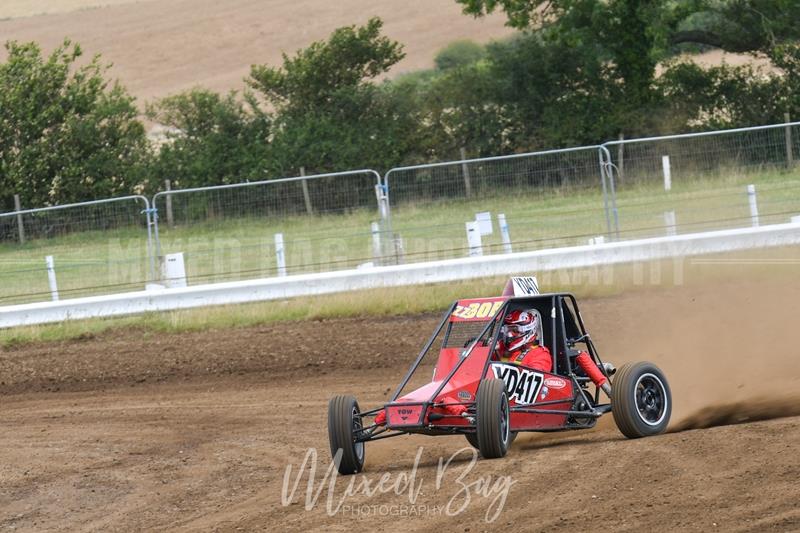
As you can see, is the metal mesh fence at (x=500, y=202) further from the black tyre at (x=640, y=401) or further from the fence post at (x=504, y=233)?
the black tyre at (x=640, y=401)

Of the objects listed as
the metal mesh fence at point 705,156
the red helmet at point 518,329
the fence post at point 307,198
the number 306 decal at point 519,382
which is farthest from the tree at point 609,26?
the number 306 decal at point 519,382

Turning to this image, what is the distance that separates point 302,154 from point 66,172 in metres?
6.84

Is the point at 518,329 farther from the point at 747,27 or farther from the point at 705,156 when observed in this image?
the point at 747,27

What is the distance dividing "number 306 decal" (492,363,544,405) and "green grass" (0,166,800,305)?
9.46 meters

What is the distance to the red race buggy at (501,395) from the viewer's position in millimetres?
7461

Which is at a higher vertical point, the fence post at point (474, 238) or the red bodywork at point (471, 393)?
the fence post at point (474, 238)

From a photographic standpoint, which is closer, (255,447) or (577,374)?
(577,374)

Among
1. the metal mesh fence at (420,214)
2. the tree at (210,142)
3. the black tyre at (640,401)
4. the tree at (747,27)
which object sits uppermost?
the tree at (747,27)

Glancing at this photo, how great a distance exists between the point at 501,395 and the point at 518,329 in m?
1.09

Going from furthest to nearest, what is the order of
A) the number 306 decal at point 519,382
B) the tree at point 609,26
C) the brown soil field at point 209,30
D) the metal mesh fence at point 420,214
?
the brown soil field at point 209,30
the tree at point 609,26
the metal mesh fence at point 420,214
the number 306 decal at point 519,382

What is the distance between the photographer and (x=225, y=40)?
68.3m

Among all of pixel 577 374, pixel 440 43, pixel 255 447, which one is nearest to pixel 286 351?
pixel 255 447

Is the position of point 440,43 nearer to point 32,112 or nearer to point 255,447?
point 32,112

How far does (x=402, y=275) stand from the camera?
17000mm
